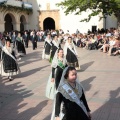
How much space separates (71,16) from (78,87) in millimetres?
33214

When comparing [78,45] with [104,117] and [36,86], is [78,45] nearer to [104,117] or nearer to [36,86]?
[36,86]

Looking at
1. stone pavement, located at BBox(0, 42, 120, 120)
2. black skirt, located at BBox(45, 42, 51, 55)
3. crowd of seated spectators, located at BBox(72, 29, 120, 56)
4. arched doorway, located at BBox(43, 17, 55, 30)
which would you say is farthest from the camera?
arched doorway, located at BBox(43, 17, 55, 30)

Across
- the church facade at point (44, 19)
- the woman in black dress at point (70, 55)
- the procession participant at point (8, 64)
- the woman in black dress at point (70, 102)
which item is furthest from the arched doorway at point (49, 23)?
the woman in black dress at point (70, 102)

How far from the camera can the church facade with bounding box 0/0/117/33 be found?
122ft

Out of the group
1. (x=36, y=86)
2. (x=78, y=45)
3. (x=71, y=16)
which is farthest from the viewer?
(x=71, y=16)

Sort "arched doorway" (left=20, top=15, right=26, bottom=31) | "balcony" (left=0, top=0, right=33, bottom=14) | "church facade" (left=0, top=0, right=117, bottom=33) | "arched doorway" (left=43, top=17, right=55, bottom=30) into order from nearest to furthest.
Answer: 1. "balcony" (left=0, top=0, right=33, bottom=14)
2. "church facade" (left=0, top=0, right=117, bottom=33)
3. "arched doorway" (left=20, top=15, right=26, bottom=31)
4. "arched doorway" (left=43, top=17, right=55, bottom=30)

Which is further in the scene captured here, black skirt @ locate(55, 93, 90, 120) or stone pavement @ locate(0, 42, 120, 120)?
stone pavement @ locate(0, 42, 120, 120)

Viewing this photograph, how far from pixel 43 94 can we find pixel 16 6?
2904cm

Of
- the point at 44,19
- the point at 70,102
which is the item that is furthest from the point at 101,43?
the point at 70,102

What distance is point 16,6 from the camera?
120ft

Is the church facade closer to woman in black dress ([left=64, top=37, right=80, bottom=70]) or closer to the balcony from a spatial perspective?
the balcony

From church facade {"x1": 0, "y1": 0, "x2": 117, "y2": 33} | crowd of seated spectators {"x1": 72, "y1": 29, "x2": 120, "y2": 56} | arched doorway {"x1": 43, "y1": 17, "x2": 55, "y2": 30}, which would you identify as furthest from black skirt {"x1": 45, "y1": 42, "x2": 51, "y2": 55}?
arched doorway {"x1": 43, "y1": 17, "x2": 55, "y2": 30}

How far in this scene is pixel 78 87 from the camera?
184 inches

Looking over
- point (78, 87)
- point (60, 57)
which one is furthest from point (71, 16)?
point (78, 87)
